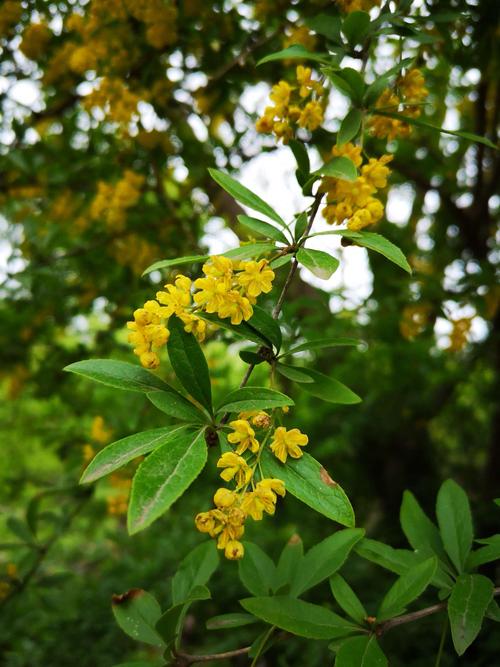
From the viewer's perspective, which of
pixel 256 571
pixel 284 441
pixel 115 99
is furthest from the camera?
pixel 115 99

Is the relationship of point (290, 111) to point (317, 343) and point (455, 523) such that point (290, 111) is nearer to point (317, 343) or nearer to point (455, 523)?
point (317, 343)

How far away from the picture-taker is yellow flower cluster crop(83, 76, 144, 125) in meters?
1.71

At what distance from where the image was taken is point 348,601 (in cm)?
102

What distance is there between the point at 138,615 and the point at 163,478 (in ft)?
1.66

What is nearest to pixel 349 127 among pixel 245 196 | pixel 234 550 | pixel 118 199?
pixel 245 196

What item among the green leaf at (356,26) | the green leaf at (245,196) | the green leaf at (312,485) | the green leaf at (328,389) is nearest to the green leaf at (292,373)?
the green leaf at (328,389)

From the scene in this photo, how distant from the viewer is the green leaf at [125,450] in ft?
2.51

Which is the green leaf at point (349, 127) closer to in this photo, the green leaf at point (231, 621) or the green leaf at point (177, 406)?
the green leaf at point (177, 406)

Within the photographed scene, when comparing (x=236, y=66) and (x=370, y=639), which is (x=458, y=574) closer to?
(x=370, y=639)

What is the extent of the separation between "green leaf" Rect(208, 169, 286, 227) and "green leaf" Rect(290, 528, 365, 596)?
0.56 metres

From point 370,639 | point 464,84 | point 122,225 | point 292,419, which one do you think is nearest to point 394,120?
point 370,639

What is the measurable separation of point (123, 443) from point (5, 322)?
6.74ft

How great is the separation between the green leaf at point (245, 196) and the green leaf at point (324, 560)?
22.2 inches

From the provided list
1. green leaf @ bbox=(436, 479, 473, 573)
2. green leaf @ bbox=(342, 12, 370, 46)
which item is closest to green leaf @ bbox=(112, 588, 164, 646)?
green leaf @ bbox=(436, 479, 473, 573)
